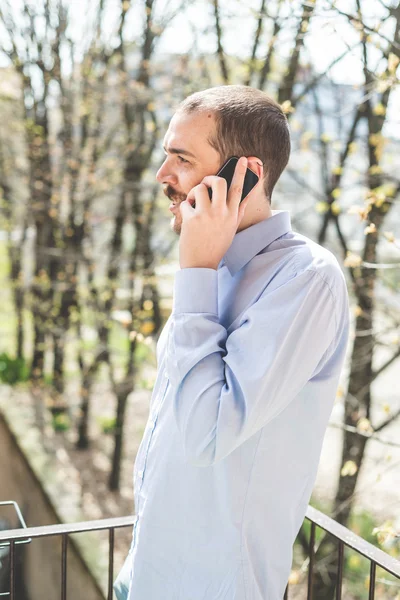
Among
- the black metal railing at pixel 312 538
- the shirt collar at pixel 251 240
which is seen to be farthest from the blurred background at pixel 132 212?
the shirt collar at pixel 251 240

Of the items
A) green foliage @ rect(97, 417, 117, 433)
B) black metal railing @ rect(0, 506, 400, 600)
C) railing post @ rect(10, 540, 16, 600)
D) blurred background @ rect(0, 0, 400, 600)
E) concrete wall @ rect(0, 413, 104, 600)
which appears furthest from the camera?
green foliage @ rect(97, 417, 117, 433)

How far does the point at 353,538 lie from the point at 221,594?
2.31 ft

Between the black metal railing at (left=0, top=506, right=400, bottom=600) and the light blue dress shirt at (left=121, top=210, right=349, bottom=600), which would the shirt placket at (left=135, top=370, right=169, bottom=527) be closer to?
the light blue dress shirt at (left=121, top=210, right=349, bottom=600)

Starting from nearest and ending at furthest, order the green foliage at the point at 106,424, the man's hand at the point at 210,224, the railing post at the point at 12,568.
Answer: the man's hand at the point at 210,224
the railing post at the point at 12,568
the green foliage at the point at 106,424

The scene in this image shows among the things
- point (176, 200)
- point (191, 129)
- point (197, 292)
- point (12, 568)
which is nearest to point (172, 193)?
point (176, 200)

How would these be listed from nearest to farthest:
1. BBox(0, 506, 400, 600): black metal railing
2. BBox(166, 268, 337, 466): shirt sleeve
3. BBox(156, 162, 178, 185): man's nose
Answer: BBox(166, 268, 337, 466): shirt sleeve → BBox(156, 162, 178, 185): man's nose → BBox(0, 506, 400, 600): black metal railing

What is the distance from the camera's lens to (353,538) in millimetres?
1852

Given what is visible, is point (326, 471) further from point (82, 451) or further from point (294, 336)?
point (294, 336)

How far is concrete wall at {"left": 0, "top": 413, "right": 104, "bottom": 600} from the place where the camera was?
550cm

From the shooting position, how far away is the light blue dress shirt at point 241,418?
114 cm

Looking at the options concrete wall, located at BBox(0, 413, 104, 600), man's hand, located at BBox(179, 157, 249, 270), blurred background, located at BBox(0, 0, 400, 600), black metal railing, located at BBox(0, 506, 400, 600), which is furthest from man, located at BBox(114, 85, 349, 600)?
concrete wall, located at BBox(0, 413, 104, 600)

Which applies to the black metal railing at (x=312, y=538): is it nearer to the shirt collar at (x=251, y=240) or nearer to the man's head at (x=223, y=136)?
the shirt collar at (x=251, y=240)

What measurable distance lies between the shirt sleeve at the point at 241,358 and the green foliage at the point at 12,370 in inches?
→ 364

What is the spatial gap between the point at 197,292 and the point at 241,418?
254mm
